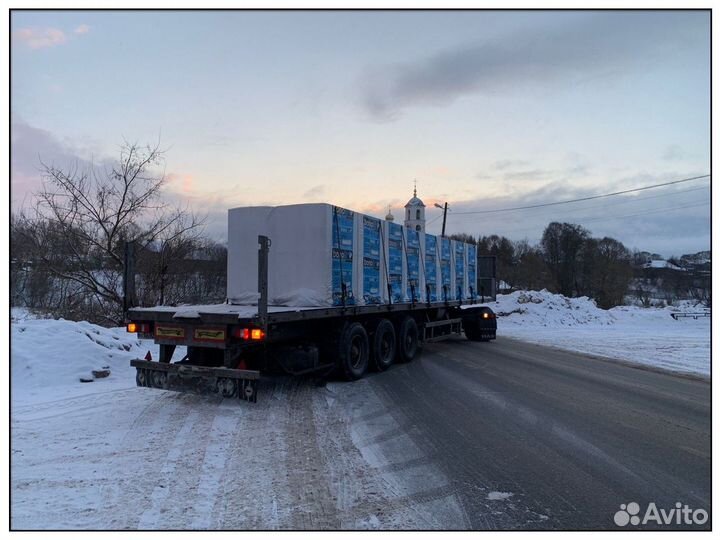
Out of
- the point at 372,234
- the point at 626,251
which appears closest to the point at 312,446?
the point at 372,234

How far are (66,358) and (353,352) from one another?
4808 mm

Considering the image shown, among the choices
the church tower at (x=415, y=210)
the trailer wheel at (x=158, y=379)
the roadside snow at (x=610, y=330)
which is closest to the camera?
the trailer wheel at (x=158, y=379)

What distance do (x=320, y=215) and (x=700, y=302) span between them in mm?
42388

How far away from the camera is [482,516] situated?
3.90 metres

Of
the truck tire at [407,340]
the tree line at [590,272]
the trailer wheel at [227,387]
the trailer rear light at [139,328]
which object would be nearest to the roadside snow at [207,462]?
the trailer wheel at [227,387]

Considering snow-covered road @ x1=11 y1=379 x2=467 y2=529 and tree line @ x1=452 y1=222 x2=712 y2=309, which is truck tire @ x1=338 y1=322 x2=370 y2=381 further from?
tree line @ x1=452 y1=222 x2=712 y2=309

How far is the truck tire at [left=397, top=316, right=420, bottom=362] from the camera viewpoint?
37.3ft

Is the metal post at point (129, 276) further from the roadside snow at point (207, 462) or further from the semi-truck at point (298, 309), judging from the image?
the roadside snow at point (207, 462)

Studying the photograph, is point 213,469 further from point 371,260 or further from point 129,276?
point 371,260

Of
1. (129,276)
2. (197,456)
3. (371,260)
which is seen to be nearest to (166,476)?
(197,456)

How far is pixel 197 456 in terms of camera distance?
16.4ft

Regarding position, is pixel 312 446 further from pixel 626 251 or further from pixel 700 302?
pixel 626 251

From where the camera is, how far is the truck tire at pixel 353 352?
29.1 ft

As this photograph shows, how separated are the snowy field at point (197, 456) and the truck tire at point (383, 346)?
3.79ft
